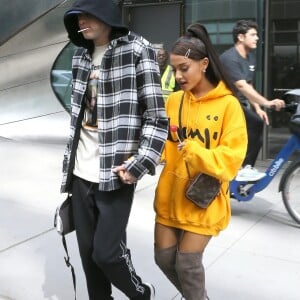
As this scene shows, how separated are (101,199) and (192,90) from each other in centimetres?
72

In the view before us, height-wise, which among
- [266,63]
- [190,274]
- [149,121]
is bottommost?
[190,274]

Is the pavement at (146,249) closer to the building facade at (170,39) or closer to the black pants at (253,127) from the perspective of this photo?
the black pants at (253,127)

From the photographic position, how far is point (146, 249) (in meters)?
4.56

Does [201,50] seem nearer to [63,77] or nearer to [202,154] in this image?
[202,154]

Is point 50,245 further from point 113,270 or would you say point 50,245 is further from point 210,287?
point 113,270

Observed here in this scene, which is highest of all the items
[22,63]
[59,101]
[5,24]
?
[5,24]

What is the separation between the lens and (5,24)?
1055cm

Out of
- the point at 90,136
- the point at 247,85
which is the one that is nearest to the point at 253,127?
the point at 247,85

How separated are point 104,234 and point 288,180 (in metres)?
2.70

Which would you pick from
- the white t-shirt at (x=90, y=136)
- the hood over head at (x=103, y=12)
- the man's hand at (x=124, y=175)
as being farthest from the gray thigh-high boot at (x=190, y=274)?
the hood over head at (x=103, y=12)

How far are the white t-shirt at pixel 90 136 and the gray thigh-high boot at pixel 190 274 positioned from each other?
598mm

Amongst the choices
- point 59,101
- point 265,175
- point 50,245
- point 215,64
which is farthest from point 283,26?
point 215,64

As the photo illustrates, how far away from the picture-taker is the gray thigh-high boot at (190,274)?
2.74 m

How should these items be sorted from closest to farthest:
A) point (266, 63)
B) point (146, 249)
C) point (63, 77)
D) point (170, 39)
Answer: point (146, 249) → point (266, 63) → point (170, 39) → point (63, 77)
